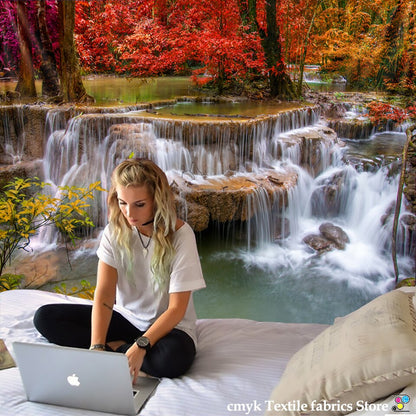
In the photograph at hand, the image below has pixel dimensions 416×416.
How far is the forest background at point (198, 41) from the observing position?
9.07ft

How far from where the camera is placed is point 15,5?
2.79 metres

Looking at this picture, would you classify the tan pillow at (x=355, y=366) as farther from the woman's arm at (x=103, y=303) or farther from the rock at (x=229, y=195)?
the rock at (x=229, y=195)

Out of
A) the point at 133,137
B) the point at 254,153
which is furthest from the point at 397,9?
the point at 133,137

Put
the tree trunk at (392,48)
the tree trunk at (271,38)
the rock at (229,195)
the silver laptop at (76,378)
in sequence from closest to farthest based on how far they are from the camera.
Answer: the silver laptop at (76,378)
the tree trunk at (392,48)
the tree trunk at (271,38)
the rock at (229,195)

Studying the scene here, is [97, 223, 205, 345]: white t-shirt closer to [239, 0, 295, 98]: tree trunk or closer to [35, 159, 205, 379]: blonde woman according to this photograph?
[35, 159, 205, 379]: blonde woman

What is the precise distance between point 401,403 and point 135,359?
2.67ft

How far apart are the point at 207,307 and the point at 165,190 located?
61.4 inches

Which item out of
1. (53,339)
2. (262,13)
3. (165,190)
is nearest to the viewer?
(165,190)

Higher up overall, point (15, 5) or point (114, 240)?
point (15, 5)

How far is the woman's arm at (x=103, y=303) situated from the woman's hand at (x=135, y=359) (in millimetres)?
160

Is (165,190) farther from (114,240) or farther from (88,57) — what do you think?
(88,57)

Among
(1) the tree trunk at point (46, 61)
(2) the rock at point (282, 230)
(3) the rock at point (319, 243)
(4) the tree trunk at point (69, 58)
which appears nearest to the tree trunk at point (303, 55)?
(2) the rock at point (282, 230)

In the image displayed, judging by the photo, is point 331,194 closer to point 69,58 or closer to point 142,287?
point 142,287

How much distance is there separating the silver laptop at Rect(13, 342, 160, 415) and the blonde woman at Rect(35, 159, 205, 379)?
0.12 metres
